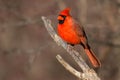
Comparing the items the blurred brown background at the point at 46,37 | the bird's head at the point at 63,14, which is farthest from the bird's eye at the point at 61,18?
the blurred brown background at the point at 46,37

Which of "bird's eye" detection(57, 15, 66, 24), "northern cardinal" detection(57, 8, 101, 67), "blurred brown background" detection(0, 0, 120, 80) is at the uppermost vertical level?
"bird's eye" detection(57, 15, 66, 24)

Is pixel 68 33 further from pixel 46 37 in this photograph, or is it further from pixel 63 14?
pixel 46 37

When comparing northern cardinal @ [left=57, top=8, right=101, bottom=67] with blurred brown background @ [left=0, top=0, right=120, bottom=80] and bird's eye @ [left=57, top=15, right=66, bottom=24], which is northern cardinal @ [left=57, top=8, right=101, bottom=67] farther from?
blurred brown background @ [left=0, top=0, right=120, bottom=80]

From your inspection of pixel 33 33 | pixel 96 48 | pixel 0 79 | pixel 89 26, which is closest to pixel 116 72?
pixel 96 48

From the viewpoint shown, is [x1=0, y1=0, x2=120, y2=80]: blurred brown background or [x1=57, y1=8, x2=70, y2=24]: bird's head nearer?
[x1=57, y1=8, x2=70, y2=24]: bird's head

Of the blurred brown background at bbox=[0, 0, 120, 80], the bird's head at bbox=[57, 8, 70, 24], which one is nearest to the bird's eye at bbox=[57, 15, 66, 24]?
the bird's head at bbox=[57, 8, 70, 24]

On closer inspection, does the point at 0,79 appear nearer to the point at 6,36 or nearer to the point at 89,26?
the point at 6,36

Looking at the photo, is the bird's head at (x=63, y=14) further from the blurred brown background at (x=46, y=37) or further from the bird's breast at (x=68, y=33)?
the blurred brown background at (x=46, y=37)

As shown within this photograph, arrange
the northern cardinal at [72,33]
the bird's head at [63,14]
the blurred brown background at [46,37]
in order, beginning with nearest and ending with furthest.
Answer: the bird's head at [63,14] → the northern cardinal at [72,33] → the blurred brown background at [46,37]
